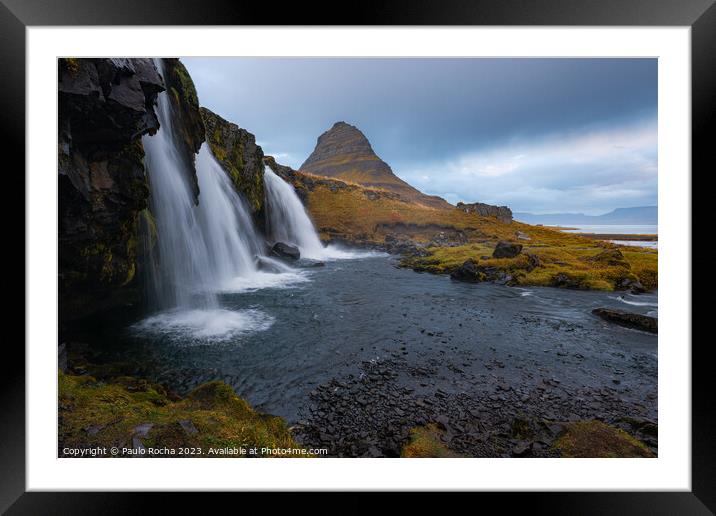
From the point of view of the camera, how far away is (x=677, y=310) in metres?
2.65

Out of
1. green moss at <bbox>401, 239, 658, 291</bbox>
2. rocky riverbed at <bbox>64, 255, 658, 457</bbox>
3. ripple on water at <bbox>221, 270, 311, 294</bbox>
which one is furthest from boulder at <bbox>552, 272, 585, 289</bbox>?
ripple on water at <bbox>221, 270, 311, 294</bbox>

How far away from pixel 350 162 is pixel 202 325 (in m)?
111

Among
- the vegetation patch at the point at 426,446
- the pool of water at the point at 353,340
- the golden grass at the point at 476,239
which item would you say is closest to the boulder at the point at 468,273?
the golden grass at the point at 476,239

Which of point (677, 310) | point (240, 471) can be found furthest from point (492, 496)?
point (677, 310)

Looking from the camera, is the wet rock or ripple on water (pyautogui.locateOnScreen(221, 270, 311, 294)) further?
ripple on water (pyautogui.locateOnScreen(221, 270, 311, 294))

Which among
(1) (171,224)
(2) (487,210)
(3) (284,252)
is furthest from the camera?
(2) (487,210)

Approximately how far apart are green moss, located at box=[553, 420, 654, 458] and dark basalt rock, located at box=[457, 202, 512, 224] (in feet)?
93.5

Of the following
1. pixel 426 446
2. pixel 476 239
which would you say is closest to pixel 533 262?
pixel 476 239

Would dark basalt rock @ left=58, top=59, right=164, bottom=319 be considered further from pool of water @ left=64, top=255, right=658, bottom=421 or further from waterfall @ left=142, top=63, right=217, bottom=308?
waterfall @ left=142, top=63, right=217, bottom=308

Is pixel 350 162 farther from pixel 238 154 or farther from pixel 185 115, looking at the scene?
pixel 185 115

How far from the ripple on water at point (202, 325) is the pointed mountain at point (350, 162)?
85.4m

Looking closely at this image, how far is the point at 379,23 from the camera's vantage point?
2.29 metres

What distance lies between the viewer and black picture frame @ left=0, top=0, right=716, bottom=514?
2268mm

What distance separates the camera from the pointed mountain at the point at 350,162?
95250 millimetres
